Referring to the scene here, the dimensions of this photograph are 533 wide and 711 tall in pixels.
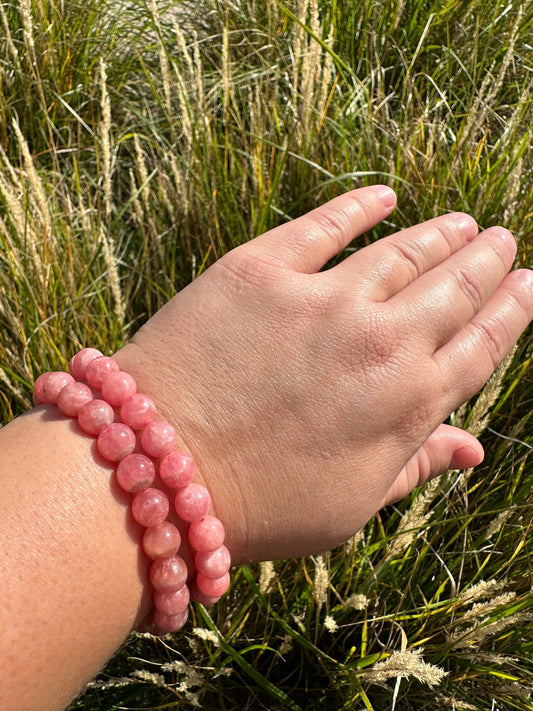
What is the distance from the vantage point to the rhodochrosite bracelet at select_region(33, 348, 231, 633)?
101 centimetres

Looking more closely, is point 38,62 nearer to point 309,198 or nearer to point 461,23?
point 309,198

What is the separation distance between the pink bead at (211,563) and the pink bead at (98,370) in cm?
34

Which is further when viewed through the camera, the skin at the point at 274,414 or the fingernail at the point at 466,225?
the fingernail at the point at 466,225

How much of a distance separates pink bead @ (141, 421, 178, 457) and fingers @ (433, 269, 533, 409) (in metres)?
0.56

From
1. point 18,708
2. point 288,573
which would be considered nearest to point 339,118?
point 288,573

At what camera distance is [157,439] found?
1.04 m

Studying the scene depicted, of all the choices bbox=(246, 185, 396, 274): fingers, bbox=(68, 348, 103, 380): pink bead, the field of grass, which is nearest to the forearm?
bbox=(68, 348, 103, 380): pink bead

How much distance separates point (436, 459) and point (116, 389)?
2.33ft

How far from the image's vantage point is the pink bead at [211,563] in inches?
41.8

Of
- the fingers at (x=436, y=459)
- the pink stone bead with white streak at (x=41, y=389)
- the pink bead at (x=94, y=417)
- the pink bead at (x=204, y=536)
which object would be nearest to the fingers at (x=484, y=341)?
the fingers at (x=436, y=459)

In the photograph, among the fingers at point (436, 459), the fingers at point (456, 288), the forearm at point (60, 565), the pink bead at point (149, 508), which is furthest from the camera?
the fingers at point (436, 459)

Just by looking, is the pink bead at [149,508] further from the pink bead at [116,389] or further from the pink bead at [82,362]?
the pink bead at [82,362]

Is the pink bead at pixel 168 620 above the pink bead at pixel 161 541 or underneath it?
underneath

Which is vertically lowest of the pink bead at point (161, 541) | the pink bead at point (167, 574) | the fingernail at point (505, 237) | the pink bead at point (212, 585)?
the pink bead at point (212, 585)
